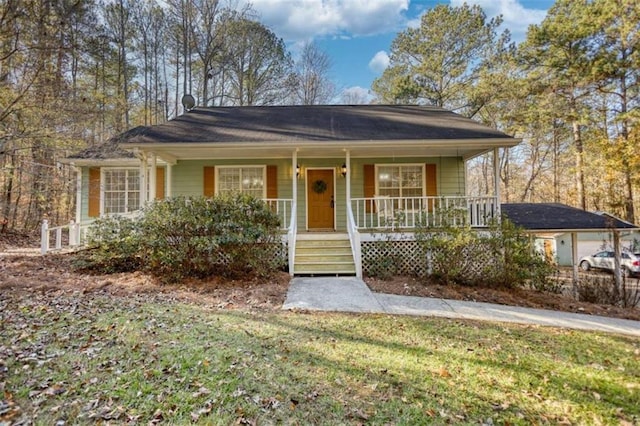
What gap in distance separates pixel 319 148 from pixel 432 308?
16.5ft

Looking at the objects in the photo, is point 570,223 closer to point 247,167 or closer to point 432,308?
point 432,308

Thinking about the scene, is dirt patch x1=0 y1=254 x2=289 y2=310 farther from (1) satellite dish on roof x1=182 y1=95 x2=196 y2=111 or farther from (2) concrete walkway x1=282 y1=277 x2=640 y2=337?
(1) satellite dish on roof x1=182 y1=95 x2=196 y2=111

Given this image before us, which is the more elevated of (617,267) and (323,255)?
(323,255)

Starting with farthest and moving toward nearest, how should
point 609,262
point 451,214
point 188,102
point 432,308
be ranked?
point 609,262 → point 188,102 → point 451,214 → point 432,308

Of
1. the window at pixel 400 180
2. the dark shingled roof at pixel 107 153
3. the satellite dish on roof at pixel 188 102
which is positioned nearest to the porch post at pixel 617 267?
the window at pixel 400 180

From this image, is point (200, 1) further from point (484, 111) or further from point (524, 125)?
point (524, 125)

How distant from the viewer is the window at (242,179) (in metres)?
10.3

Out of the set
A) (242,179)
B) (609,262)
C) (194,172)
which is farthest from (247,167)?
(609,262)

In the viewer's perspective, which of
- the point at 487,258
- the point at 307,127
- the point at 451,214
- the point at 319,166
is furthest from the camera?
the point at 319,166

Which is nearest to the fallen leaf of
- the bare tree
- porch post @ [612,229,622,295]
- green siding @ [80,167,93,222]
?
porch post @ [612,229,622,295]

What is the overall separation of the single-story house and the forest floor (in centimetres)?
136

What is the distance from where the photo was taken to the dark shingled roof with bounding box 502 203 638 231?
360 inches

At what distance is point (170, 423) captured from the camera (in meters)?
2.34

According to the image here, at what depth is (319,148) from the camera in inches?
341
